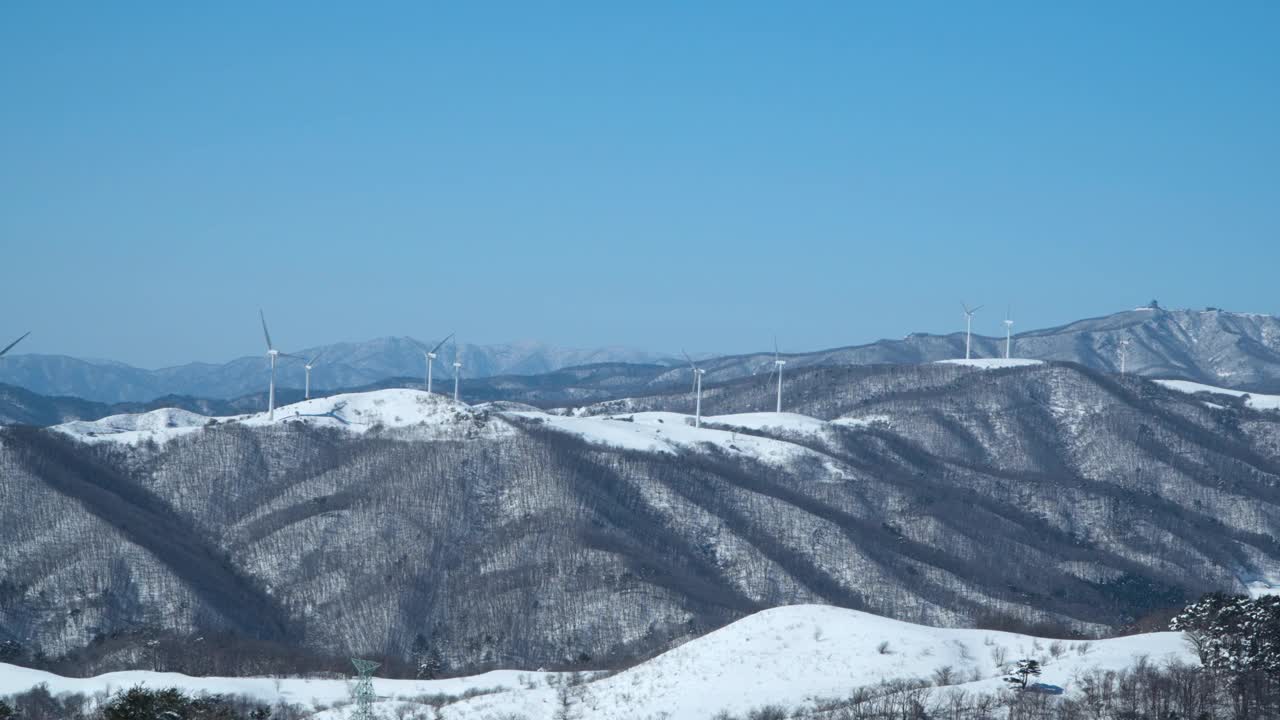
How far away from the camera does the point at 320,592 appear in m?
178

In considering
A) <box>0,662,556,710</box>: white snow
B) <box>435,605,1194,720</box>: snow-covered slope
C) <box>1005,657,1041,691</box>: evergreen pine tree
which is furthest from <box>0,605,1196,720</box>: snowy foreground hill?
<box>1005,657,1041,691</box>: evergreen pine tree

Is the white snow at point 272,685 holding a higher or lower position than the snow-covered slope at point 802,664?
lower

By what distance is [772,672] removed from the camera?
90.1 meters

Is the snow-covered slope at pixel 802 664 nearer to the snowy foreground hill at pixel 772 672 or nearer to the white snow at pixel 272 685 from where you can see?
the snowy foreground hill at pixel 772 672

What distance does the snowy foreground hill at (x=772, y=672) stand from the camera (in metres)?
86.7

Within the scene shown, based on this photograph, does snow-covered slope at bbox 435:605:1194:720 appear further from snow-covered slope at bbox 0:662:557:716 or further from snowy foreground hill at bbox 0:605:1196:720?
snow-covered slope at bbox 0:662:557:716

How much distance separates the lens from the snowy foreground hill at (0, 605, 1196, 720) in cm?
8669

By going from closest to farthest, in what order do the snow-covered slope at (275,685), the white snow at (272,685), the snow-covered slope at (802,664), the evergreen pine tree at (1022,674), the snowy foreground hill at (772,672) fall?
the evergreen pine tree at (1022,674)
the snow-covered slope at (802,664)
the snowy foreground hill at (772,672)
the snow-covered slope at (275,685)
the white snow at (272,685)

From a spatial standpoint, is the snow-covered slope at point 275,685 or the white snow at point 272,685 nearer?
the snow-covered slope at point 275,685

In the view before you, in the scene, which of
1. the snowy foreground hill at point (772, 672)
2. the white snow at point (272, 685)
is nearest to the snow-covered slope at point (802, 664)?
the snowy foreground hill at point (772, 672)

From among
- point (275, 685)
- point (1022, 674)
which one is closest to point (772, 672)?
point (1022, 674)

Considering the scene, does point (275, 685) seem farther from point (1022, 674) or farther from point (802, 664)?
point (1022, 674)

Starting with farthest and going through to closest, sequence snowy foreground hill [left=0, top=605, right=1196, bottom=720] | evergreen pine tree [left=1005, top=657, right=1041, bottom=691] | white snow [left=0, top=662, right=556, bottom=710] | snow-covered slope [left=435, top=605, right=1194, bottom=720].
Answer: white snow [left=0, top=662, right=556, bottom=710]
snowy foreground hill [left=0, top=605, right=1196, bottom=720]
snow-covered slope [left=435, top=605, right=1194, bottom=720]
evergreen pine tree [left=1005, top=657, right=1041, bottom=691]

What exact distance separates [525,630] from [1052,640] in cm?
7578
